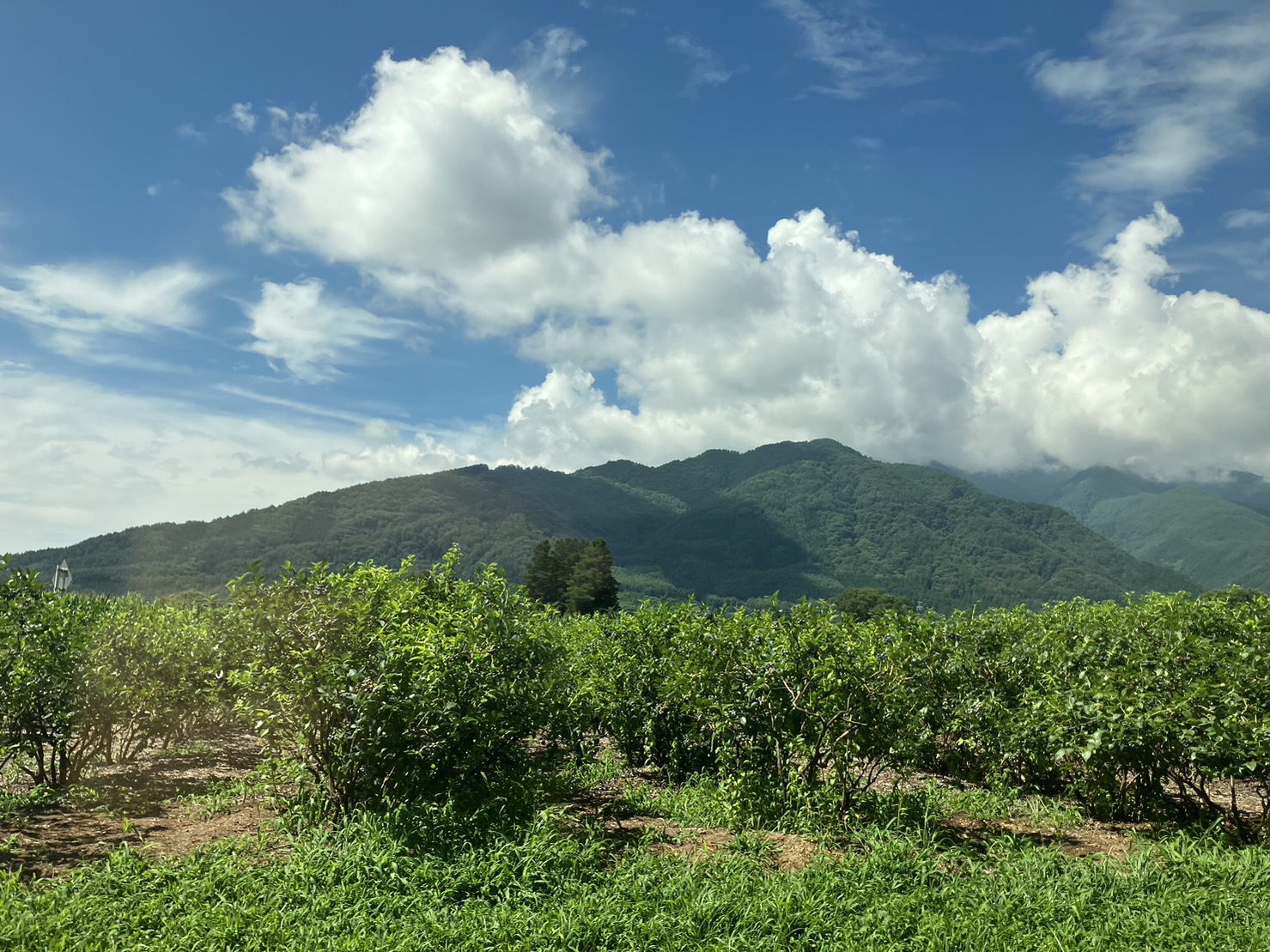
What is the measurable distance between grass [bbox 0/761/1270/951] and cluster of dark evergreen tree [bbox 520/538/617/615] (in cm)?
4325

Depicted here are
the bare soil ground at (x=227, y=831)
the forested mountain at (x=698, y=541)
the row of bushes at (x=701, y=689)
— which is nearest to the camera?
the bare soil ground at (x=227, y=831)

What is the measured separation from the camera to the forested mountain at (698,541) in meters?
98.7

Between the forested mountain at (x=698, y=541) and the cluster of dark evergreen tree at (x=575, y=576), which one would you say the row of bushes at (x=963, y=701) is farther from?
the forested mountain at (x=698, y=541)

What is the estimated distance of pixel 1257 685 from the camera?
5.62 metres

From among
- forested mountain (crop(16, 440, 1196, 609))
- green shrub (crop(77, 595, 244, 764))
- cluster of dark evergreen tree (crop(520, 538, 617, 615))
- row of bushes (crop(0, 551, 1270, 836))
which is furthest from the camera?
forested mountain (crop(16, 440, 1196, 609))

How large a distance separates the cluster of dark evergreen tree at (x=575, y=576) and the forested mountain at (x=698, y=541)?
4540cm

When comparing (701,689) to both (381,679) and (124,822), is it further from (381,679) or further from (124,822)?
(124,822)

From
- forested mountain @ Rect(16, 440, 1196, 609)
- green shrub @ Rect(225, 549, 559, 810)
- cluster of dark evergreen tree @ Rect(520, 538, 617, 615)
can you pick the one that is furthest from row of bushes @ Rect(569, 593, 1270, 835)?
forested mountain @ Rect(16, 440, 1196, 609)

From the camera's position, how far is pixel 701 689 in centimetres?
657

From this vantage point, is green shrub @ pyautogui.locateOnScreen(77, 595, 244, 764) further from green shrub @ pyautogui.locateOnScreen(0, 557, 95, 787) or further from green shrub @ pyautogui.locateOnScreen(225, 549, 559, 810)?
green shrub @ pyautogui.locateOnScreen(225, 549, 559, 810)

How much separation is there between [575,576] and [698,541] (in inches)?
4548

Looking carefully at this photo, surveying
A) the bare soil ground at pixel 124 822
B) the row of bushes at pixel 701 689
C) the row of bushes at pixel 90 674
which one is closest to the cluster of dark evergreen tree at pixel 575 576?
the row of bushes at pixel 90 674

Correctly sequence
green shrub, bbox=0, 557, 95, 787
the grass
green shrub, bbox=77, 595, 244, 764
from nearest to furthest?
the grass, green shrub, bbox=0, 557, 95, 787, green shrub, bbox=77, 595, 244, 764

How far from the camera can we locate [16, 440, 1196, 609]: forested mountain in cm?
9869
